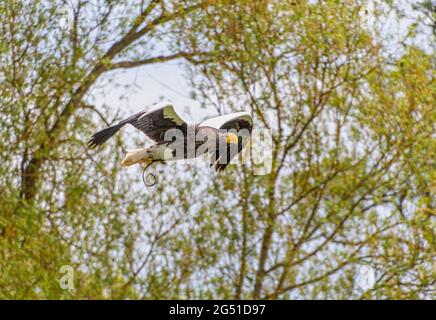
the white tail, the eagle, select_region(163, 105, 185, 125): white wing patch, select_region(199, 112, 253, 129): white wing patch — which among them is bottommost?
the white tail

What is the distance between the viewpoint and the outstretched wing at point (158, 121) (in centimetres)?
1132

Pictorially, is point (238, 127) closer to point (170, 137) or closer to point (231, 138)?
point (231, 138)

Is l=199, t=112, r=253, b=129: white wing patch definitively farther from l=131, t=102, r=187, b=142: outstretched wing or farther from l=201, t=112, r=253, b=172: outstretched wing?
l=131, t=102, r=187, b=142: outstretched wing

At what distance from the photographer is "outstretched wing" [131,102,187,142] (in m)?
11.3

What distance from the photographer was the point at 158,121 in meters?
11.5

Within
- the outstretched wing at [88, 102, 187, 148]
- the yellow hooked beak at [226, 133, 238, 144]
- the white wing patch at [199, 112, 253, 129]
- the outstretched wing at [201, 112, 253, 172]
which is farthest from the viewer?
the outstretched wing at [201, 112, 253, 172]

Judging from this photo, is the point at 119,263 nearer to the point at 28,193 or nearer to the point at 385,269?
the point at 28,193

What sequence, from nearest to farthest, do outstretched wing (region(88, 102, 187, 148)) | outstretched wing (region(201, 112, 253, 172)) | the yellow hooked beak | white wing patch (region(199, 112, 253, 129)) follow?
outstretched wing (region(88, 102, 187, 148)) < the yellow hooked beak < white wing patch (region(199, 112, 253, 129)) < outstretched wing (region(201, 112, 253, 172))

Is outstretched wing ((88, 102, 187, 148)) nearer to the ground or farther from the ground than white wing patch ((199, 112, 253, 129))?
nearer to the ground

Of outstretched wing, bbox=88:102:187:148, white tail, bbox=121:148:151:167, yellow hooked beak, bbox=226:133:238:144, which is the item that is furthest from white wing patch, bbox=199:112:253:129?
white tail, bbox=121:148:151:167

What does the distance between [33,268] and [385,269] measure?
4473 mm

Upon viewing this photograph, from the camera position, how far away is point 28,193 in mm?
17688

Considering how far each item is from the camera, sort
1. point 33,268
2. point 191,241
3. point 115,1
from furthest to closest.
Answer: point 115,1 < point 191,241 < point 33,268

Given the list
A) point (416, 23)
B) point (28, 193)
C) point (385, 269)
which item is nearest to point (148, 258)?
point (28, 193)
